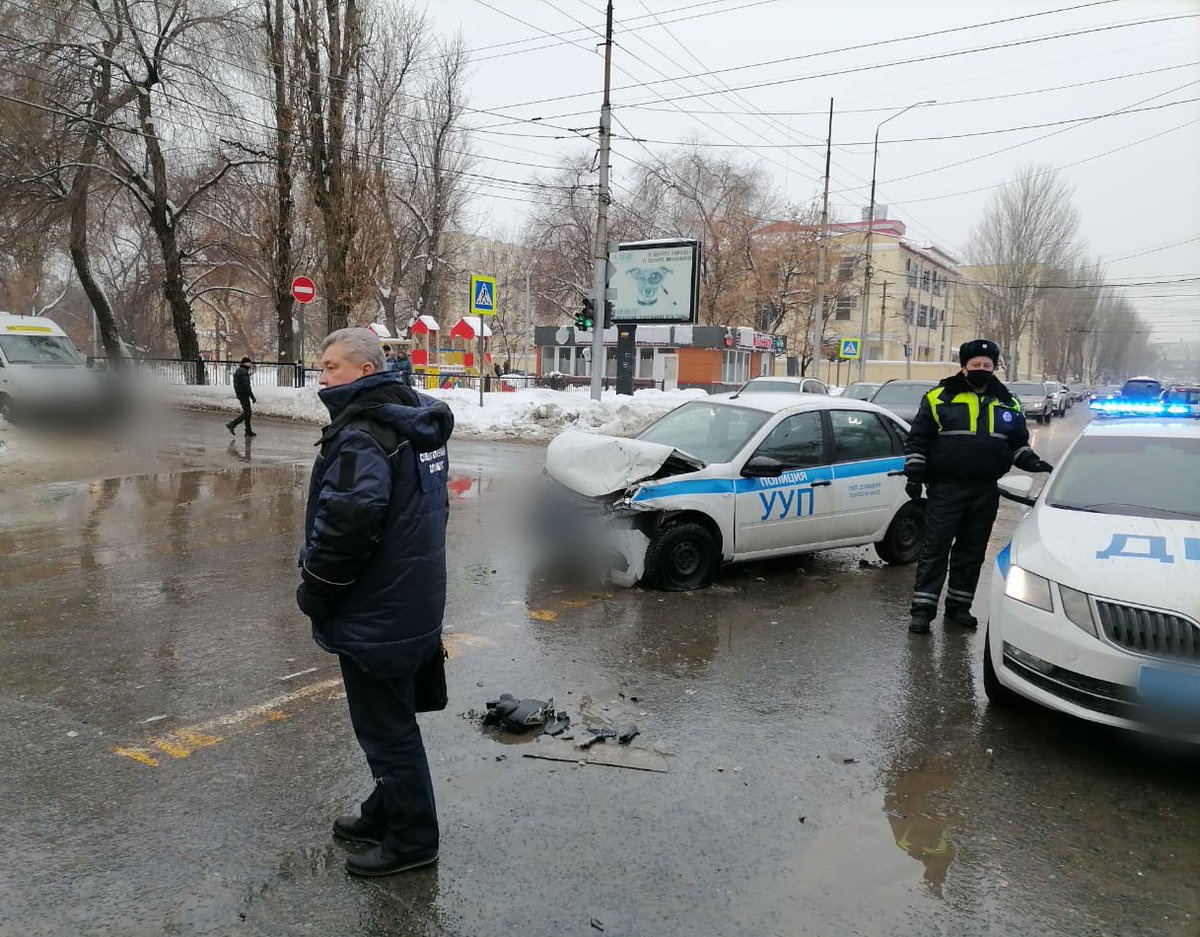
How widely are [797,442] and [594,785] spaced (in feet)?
14.1

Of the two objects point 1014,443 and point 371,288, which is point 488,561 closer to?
point 1014,443

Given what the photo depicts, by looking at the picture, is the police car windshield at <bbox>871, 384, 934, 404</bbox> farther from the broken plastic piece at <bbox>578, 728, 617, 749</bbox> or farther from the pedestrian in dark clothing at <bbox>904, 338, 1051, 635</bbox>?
the broken plastic piece at <bbox>578, 728, 617, 749</bbox>

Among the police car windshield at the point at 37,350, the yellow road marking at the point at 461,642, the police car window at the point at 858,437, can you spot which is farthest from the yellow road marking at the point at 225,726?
the police car windshield at the point at 37,350

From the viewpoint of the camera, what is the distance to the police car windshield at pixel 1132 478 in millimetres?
4805

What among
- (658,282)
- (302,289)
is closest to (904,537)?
(302,289)

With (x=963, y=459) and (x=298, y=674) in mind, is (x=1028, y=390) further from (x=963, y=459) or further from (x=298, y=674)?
(x=298, y=674)

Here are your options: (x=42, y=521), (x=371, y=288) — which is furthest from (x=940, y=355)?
(x=42, y=521)

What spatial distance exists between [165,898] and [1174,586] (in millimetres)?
4359

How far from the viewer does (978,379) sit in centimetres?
594

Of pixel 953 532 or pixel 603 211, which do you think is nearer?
pixel 953 532

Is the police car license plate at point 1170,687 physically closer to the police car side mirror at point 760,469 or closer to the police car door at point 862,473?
the police car side mirror at point 760,469

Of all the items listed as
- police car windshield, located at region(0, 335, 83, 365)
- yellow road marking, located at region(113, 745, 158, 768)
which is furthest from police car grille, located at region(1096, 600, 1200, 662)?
police car windshield, located at region(0, 335, 83, 365)

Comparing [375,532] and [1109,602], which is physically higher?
[375,532]

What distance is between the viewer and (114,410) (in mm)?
17516
